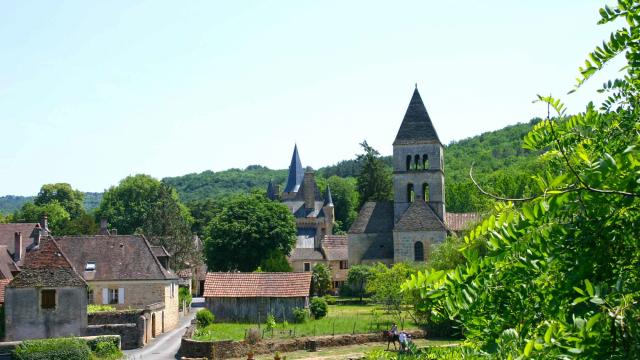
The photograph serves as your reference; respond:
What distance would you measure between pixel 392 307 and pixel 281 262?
41.6ft

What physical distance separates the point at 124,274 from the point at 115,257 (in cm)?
138

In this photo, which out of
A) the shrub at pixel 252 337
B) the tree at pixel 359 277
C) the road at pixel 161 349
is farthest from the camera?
the tree at pixel 359 277

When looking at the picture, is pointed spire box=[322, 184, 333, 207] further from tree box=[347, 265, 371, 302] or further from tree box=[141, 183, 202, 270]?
tree box=[347, 265, 371, 302]

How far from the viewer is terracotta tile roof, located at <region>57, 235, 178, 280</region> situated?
4347cm

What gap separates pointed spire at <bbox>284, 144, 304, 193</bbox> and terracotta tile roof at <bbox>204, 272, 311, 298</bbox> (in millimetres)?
54200

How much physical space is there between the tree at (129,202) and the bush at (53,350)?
6399cm

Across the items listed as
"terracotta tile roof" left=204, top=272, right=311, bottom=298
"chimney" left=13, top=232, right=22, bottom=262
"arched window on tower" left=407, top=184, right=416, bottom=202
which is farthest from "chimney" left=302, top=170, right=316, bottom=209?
"terracotta tile roof" left=204, top=272, right=311, bottom=298

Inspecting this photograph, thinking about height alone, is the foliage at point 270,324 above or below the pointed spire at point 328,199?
below

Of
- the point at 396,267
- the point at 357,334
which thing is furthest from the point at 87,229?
the point at 357,334

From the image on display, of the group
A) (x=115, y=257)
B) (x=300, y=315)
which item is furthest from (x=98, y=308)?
(x=300, y=315)

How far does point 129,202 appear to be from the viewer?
98188 mm

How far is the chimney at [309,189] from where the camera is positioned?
303ft

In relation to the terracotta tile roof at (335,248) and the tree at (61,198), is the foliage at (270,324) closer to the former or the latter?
the terracotta tile roof at (335,248)

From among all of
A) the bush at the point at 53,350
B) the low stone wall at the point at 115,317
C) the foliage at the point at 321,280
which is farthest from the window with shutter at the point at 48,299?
the foliage at the point at 321,280
